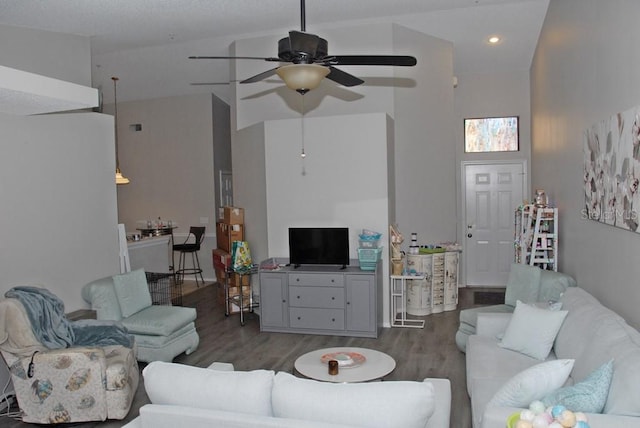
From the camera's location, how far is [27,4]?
463 cm

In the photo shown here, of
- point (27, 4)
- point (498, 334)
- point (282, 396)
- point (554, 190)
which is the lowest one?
point (498, 334)

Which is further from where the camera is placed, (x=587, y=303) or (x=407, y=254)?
(x=407, y=254)

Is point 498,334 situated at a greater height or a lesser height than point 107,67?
lesser

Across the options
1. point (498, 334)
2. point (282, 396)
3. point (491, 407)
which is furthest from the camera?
point (498, 334)

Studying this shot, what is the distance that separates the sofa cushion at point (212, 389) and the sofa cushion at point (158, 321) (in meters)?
2.54

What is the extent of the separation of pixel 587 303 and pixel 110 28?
18.7ft

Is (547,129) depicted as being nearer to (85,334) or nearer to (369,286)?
(369,286)

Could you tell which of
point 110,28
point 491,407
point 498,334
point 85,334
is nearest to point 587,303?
point 498,334

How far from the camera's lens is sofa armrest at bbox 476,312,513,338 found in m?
4.27

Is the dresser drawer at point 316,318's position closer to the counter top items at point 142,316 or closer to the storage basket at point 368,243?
the storage basket at point 368,243

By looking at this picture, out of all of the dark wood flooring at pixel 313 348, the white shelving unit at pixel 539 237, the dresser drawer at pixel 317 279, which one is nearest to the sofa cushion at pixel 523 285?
the white shelving unit at pixel 539 237

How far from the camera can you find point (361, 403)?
2049 millimetres

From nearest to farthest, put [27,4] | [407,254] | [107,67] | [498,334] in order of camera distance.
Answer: [498,334] → [27,4] → [407,254] → [107,67]

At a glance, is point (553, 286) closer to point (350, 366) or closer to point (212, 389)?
point (350, 366)
